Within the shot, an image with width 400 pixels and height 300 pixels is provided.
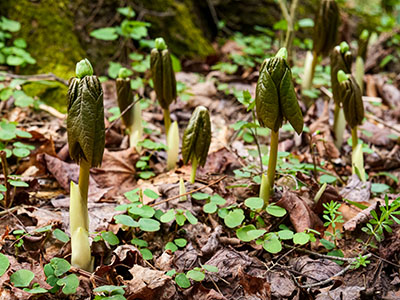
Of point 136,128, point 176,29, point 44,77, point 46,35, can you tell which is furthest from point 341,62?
point 46,35

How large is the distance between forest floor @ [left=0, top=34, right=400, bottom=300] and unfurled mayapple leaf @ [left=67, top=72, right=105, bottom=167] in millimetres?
454

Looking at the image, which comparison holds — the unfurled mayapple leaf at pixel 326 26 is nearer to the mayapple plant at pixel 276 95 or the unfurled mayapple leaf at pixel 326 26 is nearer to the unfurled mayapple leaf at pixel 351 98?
the unfurled mayapple leaf at pixel 351 98

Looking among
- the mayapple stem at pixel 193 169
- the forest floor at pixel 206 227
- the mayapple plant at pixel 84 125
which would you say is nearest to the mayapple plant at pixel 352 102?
the forest floor at pixel 206 227

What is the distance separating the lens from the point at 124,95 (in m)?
3.01

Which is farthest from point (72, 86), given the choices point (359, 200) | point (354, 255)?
point (359, 200)

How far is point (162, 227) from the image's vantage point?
232 centimetres

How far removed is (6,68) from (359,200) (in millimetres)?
3296

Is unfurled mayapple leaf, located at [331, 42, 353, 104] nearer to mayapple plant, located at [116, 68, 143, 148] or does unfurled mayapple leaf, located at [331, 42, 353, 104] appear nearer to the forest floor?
the forest floor

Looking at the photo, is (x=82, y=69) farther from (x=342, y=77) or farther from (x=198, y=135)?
(x=342, y=77)

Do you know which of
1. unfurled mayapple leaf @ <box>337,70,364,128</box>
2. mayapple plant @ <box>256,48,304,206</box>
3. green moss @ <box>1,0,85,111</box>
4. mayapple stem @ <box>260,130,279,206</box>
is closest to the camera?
mayapple plant @ <box>256,48,304,206</box>

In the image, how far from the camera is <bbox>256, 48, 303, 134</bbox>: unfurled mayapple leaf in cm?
201

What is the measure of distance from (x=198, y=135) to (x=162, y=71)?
2.12 ft

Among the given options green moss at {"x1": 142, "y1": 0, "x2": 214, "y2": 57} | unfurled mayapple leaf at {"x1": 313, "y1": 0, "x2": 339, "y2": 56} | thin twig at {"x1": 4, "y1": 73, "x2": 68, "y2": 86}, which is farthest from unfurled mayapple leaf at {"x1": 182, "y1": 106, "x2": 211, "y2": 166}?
green moss at {"x1": 142, "y1": 0, "x2": 214, "y2": 57}

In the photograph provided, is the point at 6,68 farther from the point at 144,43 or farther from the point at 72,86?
the point at 72,86
